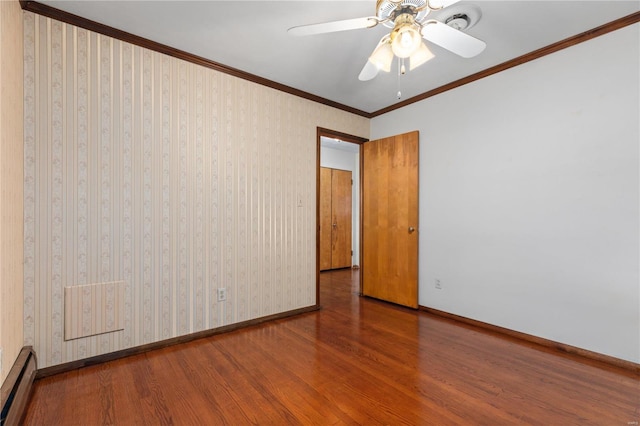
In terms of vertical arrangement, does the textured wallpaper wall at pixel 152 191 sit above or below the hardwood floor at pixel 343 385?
above

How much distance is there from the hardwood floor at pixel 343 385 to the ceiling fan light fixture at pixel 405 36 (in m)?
2.04

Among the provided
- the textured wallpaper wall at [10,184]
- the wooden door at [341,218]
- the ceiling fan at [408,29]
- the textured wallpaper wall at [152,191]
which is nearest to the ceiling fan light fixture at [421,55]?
the ceiling fan at [408,29]

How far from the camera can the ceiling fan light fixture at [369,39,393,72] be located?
1825 millimetres

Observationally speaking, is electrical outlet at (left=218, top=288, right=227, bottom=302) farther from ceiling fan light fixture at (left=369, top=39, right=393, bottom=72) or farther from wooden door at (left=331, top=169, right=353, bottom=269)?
wooden door at (left=331, top=169, right=353, bottom=269)

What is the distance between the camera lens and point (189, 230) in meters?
2.67

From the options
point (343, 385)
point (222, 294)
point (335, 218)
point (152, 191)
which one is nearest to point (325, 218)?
point (335, 218)

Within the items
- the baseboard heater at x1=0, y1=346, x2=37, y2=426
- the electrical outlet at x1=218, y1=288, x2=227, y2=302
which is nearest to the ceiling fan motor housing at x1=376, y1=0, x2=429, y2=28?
the electrical outlet at x1=218, y1=288, x2=227, y2=302

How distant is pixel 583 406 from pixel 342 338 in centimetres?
165

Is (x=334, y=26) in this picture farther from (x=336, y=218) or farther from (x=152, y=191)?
(x=336, y=218)

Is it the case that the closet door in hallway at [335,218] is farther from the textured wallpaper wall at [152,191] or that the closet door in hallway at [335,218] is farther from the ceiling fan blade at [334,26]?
the ceiling fan blade at [334,26]

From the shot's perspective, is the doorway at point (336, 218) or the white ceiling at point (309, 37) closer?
the white ceiling at point (309, 37)

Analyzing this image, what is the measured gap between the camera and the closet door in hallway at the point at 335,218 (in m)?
6.04

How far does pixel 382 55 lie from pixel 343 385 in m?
2.15

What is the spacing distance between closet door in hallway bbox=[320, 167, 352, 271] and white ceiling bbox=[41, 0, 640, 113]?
10.1 ft
